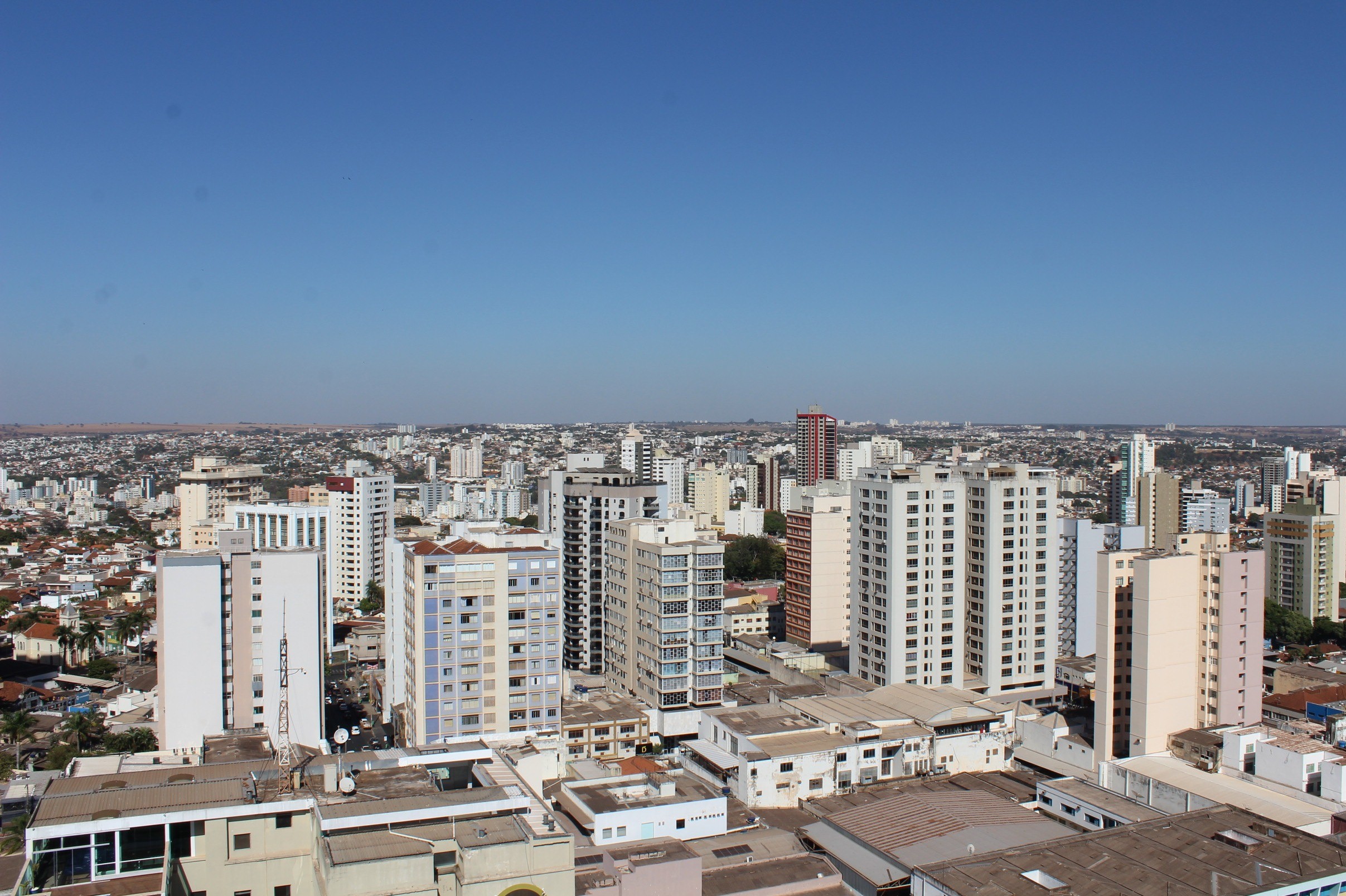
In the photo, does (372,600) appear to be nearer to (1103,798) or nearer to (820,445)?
(1103,798)

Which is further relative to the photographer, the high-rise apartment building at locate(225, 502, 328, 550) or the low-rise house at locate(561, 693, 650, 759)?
the high-rise apartment building at locate(225, 502, 328, 550)

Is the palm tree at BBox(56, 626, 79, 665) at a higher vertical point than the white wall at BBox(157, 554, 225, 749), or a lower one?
lower

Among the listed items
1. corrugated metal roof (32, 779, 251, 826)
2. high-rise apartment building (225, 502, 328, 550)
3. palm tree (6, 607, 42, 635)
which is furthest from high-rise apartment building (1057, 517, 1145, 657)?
palm tree (6, 607, 42, 635)

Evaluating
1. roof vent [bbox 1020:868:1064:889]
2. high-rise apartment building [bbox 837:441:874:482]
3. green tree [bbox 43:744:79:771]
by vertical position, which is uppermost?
high-rise apartment building [bbox 837:441:874:482]

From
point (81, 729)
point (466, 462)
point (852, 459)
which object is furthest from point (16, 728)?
point (466, 462)

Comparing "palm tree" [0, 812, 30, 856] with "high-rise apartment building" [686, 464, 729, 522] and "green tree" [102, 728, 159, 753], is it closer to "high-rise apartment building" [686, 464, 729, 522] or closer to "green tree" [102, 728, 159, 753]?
"green tree" [102, 728, 159, 753]

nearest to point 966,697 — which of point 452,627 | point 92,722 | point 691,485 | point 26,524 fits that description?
point 452,627

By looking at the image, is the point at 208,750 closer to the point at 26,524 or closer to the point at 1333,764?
the point at 1333,764
